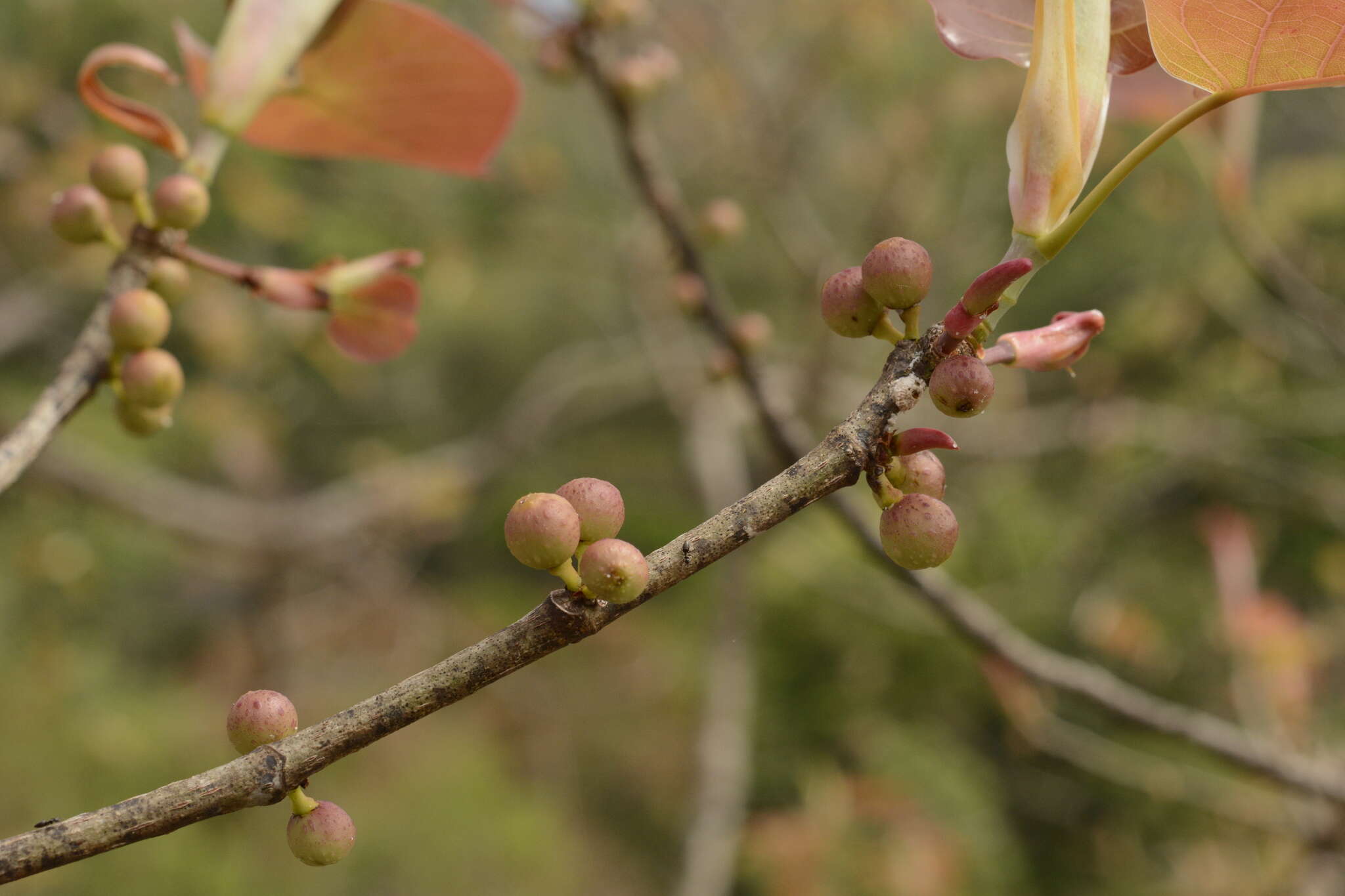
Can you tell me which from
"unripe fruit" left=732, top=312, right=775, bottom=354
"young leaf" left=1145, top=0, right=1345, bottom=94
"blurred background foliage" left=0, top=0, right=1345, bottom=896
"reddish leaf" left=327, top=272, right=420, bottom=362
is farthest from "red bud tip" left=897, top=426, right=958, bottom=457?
"blurred background foliage" left=0, top=0, right=1345, bottom=896

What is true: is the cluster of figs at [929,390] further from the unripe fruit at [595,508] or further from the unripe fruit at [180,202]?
the unripe fruit at [180,202]

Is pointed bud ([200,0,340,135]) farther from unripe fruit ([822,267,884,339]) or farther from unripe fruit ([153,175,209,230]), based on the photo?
unripe fruit ([822,267,884,339])

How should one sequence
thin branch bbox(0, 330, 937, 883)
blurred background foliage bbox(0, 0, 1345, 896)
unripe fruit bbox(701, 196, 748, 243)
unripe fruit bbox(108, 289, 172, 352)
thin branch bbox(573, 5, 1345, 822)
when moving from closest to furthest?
thin branch bbox(0, 330, 937, 883) → unripe fruit bbox(108, 289, 172, 352) → thin branch bbox(573, 5, 1345, 822) → unripe fruit bbox(701, 196, 748, 243) → blurred background foliage bbox(0, 0, 1345, 896)

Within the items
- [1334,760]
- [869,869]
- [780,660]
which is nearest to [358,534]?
[780,660]

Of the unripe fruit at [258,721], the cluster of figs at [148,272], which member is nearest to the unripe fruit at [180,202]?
the cluster of figs at [148,272]

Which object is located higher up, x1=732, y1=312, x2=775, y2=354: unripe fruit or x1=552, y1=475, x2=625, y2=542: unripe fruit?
x1=552, y1=475, x2=625, y2=542: unripe fruit

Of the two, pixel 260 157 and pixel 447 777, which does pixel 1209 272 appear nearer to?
pixel 260 157

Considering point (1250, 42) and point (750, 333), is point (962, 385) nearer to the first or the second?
point (1250, 42)
